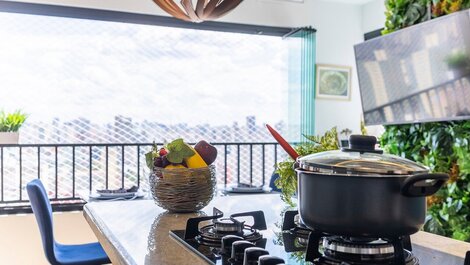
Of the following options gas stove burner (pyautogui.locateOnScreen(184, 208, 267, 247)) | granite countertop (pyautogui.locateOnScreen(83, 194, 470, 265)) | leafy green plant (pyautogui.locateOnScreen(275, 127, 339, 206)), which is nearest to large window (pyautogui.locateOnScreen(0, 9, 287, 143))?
granite countertop (pyautogui.locateOnScreen(83, 194, 470, 265))

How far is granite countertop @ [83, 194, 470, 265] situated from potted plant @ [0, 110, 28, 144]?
7.71 ft

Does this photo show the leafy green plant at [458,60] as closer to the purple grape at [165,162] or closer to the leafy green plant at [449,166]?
the leafy green plant at [449,166]

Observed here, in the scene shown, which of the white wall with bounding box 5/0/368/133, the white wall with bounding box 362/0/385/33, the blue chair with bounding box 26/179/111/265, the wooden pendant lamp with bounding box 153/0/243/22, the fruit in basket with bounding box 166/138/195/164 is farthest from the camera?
the white wall with bounding box 362/0/385/33

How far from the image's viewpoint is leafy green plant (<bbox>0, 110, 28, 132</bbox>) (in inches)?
142

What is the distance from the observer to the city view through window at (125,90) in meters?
4.00

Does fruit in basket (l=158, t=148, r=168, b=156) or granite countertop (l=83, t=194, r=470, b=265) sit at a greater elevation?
fruit in basket (l=158, t=148, r=168, b=156)

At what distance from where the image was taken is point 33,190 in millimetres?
2256

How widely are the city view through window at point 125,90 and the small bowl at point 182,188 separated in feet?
8.52

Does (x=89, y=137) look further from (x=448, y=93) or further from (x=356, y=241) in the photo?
(x=356, y=241)

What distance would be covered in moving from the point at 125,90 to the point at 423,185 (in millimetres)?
3895

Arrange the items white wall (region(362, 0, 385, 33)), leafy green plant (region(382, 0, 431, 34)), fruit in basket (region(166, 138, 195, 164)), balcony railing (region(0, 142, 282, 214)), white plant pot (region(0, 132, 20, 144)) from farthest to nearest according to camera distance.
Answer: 1. white wall (region(362, 0, 385, 33))
2. balcony railing (region(0, 142, 282, 214))
3. white plant pot (region(0, 132, 20, 144))
4. leafy green plant (region(382, 0, 431, 34))
5. fruit in basket (region(166, 138, 195, 164))

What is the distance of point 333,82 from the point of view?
16.4 feet

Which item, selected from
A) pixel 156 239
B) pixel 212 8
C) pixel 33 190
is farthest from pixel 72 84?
pixel 156 239

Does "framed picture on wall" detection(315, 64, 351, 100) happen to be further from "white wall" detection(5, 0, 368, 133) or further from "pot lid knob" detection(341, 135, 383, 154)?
"pot lid knob" detection(341, 135, 383, 154)
